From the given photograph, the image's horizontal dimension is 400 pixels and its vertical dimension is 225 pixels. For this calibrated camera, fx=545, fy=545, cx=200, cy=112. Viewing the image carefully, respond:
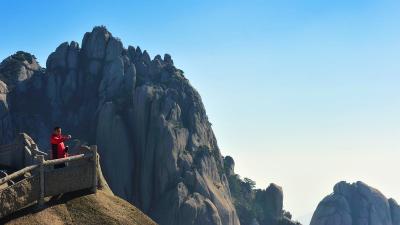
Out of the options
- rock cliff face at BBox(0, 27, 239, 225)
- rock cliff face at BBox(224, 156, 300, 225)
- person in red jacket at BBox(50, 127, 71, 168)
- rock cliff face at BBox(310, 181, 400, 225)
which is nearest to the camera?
person in red jacket at BBox(50, 127, 71, 168)

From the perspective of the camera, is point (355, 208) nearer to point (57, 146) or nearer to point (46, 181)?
point (57, 146)

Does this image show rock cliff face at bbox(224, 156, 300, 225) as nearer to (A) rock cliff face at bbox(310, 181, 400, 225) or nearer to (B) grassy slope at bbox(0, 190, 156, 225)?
(A) rock cliff face at bbox(310, 181, 400, 225)

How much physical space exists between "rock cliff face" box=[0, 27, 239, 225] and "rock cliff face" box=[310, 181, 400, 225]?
100 ft

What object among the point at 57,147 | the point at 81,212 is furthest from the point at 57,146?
the point at 81,212

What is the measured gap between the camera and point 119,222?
75.4 feet

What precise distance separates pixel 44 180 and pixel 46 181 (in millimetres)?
102

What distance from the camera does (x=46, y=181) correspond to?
73.6ft

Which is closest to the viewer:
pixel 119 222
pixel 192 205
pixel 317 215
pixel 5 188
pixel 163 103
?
pixel 5 188

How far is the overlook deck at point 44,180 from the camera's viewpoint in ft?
69.2

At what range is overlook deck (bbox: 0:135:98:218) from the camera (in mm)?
21078

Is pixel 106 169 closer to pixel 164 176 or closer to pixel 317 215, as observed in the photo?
pixel 164 176

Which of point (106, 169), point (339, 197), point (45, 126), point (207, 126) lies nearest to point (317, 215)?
point (339, 197)

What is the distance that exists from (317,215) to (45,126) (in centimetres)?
6647

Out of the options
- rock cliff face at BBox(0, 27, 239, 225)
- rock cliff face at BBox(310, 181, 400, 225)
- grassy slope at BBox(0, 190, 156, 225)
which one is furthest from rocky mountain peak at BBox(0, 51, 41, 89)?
grassy slope at BBox(0, 190, 156, 225)
